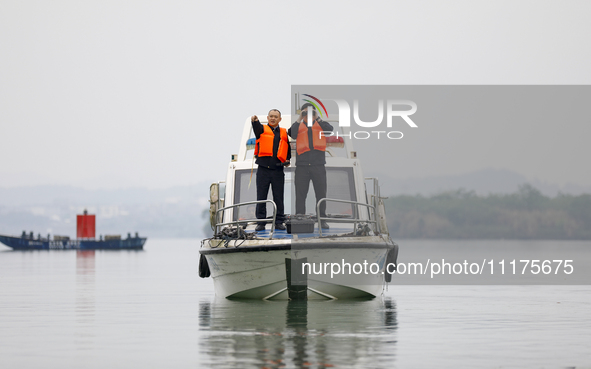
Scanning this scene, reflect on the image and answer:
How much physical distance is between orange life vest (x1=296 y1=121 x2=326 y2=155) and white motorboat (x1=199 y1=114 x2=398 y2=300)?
0.89m

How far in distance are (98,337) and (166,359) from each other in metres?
2.29

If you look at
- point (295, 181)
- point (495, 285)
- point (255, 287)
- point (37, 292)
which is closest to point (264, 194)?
point (295, 181)

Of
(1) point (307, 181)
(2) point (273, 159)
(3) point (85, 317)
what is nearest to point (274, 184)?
(2) point (273, 159)

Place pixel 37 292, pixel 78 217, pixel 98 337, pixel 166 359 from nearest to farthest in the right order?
1. pixel 166 359
2. pixel 98 337
3. pixel 37 292
4. pixel 78 217

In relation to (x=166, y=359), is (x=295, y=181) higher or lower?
higher

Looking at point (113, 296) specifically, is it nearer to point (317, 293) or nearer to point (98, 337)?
point (317, 293)

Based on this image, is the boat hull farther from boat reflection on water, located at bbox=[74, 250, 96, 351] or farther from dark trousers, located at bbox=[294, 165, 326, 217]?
boat reflection on water, located at bbox=[74, 250, 96, 351]

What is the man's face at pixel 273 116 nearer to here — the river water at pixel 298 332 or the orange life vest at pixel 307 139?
the orange life vest at pixel 307 139

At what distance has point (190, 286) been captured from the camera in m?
23.1

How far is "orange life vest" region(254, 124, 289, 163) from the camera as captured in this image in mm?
14602

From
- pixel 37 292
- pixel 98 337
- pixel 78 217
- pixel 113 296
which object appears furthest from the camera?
pixel 78 217

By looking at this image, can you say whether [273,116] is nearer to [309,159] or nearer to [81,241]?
[309,159]

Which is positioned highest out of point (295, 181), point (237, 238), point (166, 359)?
point (295, 181)

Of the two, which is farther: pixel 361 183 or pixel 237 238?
pixel 361 183
